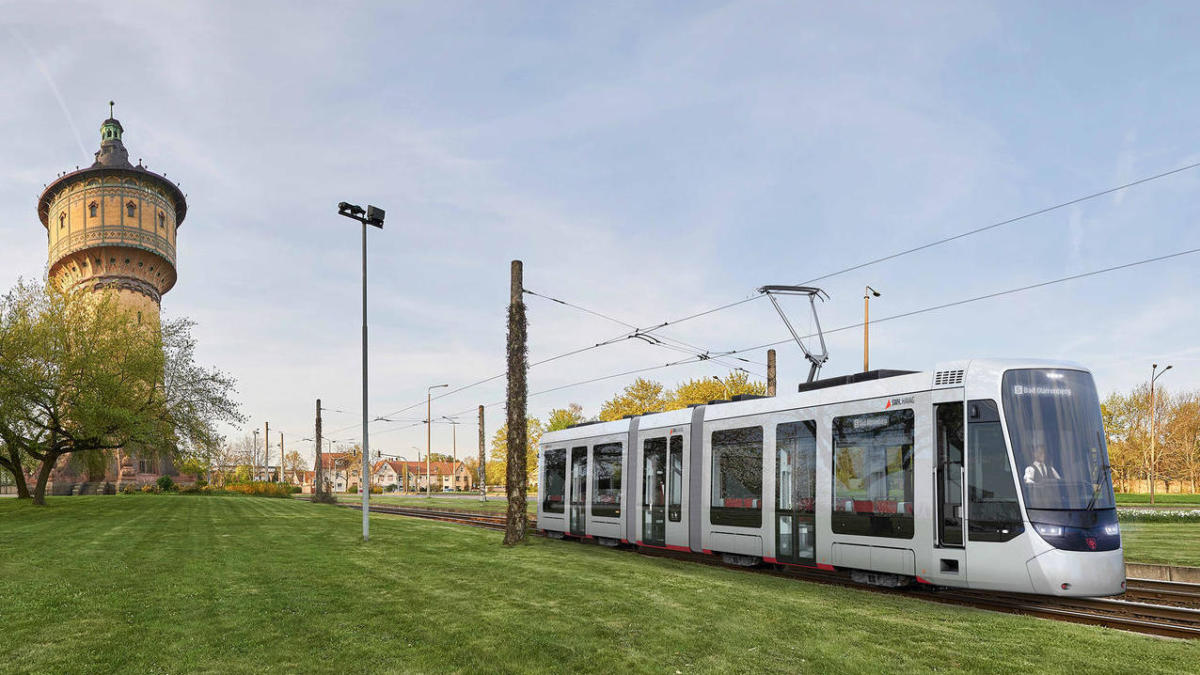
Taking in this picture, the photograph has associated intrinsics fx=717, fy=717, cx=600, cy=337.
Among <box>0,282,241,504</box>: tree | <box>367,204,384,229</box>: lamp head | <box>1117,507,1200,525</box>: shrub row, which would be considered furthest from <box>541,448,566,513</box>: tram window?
<box>1117,507,1200,525</box>: shrub row

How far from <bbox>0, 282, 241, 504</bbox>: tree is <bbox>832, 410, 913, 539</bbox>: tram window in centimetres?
2970

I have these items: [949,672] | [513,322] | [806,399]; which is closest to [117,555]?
[513,322]

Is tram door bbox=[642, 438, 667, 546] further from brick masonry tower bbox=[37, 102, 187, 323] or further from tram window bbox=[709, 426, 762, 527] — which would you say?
brick masonry tower bbox=[37, 102, 187, 323]

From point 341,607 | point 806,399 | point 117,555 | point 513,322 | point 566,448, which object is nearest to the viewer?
point 341,607

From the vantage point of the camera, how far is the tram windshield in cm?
990

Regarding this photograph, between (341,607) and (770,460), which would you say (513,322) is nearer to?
(770,460)

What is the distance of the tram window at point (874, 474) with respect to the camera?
1116 cm

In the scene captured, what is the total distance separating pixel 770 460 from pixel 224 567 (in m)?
10.4

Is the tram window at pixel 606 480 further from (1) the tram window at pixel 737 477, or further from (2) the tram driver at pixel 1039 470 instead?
(2) the tram driver at pixel 1039 470

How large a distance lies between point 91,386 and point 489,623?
96.8ft

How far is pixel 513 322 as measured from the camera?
18.8 meters

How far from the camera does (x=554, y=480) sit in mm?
21547

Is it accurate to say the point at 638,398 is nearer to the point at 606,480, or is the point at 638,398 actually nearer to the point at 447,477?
the point at 606,480

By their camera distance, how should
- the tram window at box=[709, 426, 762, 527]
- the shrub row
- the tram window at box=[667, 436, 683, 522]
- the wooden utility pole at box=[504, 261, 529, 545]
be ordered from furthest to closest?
the shrub row → the wooden utility pole at box=[504, 261, 529, 545] → the tram window at box=[667, 436, 683, 522] → the tram window at box=[709, 426, 762, 527]
